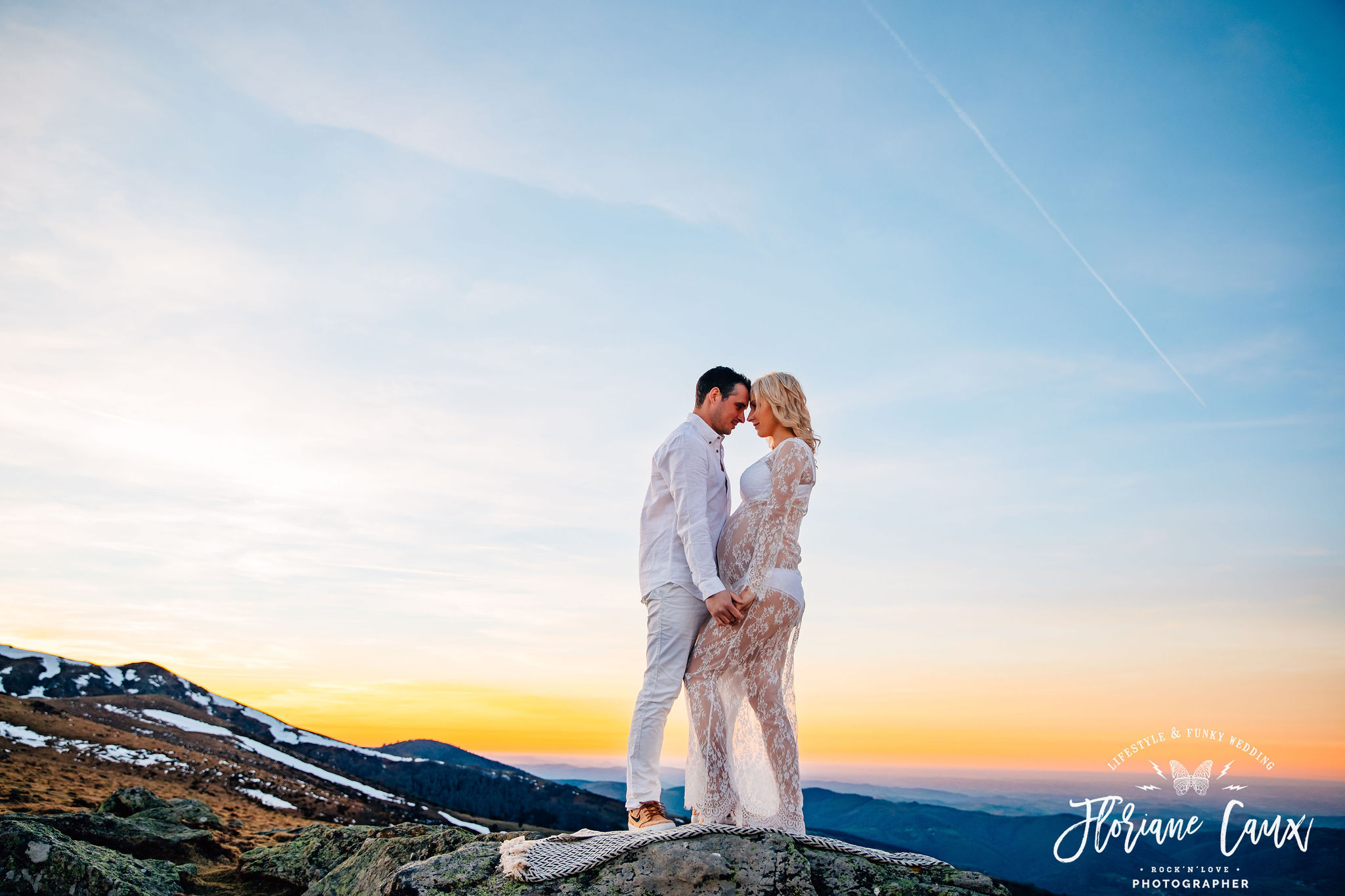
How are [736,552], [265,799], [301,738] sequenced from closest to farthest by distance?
[736,552]
[265,799]
[301,738]

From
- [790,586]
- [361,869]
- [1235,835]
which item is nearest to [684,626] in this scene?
[790,586]

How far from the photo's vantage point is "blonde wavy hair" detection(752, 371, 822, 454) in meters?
7.48

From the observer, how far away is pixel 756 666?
727 centimetres

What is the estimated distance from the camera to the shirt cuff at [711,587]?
6.88m

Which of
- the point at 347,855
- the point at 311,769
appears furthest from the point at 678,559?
the point at 311,769

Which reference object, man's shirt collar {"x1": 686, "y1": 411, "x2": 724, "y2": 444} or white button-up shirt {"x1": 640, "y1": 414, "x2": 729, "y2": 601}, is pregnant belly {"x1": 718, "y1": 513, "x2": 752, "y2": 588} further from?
man's shirt collar {"x1": 686, "y1": 411, "x2": 724, "y2": 444}

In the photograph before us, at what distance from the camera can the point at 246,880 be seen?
390 inches

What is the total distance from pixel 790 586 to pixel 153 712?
4892 inches

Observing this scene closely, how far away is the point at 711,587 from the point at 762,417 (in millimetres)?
1767

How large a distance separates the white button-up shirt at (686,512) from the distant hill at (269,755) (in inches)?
1973

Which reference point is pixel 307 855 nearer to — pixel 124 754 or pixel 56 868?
pixel 56 868

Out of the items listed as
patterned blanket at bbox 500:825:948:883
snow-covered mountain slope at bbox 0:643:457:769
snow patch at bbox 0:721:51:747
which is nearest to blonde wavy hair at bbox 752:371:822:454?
patterned blanket at bbox 500:825:948:883

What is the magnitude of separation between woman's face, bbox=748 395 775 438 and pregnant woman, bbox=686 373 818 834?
95 mm

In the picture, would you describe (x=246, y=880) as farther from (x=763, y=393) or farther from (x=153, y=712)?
(x=153, y=712)
